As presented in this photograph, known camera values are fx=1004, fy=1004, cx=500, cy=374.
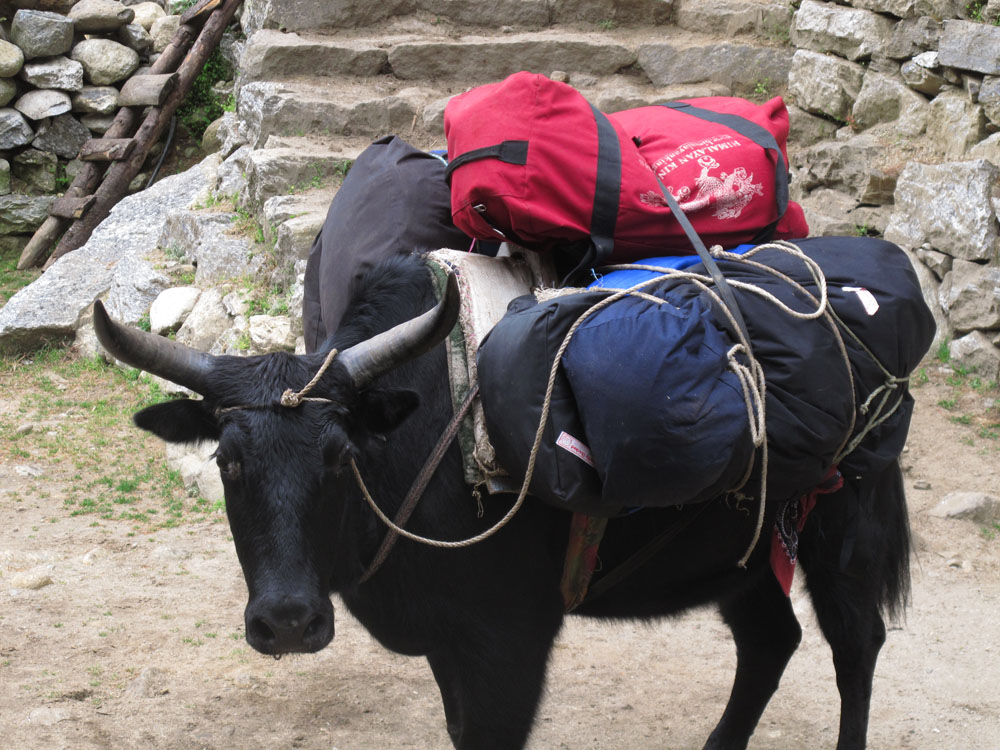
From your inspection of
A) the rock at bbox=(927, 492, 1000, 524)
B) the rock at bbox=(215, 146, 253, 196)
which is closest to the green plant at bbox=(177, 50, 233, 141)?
the rock at bbox=(215, 146, 253, 196)

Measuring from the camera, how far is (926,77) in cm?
599

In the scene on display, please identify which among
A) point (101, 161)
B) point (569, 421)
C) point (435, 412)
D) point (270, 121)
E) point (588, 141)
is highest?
point (588, 141)

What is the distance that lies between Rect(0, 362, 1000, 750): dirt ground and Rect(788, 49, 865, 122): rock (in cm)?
276

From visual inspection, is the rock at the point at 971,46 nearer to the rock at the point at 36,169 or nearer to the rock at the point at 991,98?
the rock at the point at 991,98

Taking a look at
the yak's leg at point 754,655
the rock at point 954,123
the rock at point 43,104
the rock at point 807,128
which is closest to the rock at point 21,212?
the rock at point 43,104

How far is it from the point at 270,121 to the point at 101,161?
3.64 metres

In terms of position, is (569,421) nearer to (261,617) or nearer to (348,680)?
(261,617)

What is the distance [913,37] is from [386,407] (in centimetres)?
516

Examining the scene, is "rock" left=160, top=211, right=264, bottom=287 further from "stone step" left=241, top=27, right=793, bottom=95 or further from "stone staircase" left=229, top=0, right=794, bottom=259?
"stone step" left=241, top=27, right=793, bottom=95

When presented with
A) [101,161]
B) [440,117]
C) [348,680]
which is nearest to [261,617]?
[348,680]

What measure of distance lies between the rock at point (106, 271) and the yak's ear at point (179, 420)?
4.89 m

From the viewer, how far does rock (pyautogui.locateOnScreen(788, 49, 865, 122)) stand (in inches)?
259

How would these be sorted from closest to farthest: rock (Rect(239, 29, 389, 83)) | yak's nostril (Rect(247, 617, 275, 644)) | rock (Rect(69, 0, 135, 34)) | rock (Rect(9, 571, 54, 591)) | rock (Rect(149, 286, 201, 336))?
1. yak's nostril (Rect(247, 617, 275, 644))
2. rock (Rect(9, 571, 54, 591))
3. rock (Rect(149, 286, 201, 336))
4. rock (Rect(239, 29, 389, 83))
5. rock (Rect(69, 0, 135, 34))

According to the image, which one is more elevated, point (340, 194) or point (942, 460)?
point (340, 194)
